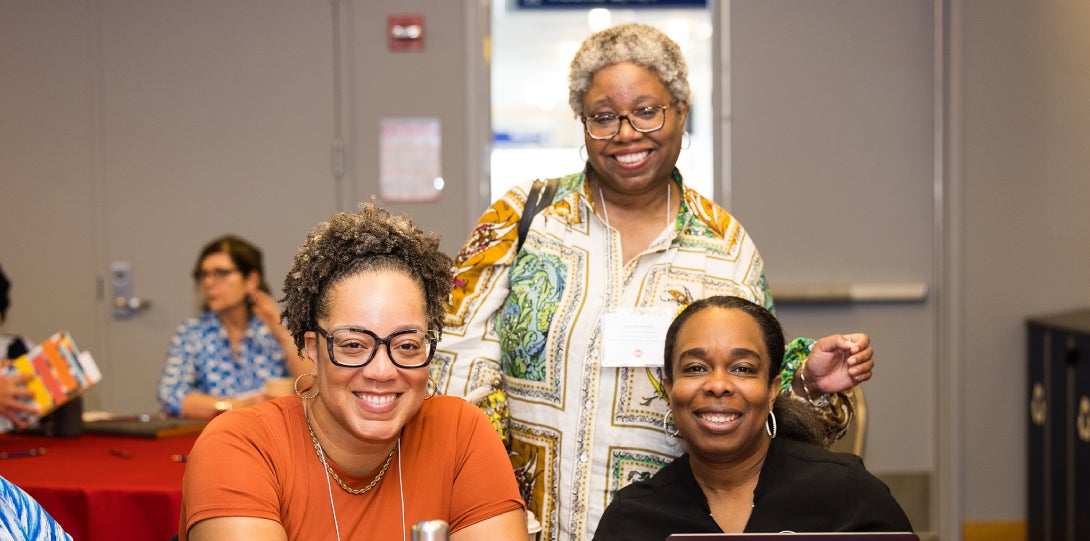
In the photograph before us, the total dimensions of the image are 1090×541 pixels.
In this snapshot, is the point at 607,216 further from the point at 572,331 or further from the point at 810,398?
the point at 810,398

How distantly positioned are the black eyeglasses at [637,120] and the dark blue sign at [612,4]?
10.8 feet

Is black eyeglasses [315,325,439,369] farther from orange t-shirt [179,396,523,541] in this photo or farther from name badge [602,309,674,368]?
name badge [602,309,674,368]

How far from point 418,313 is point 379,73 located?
3.43 metres

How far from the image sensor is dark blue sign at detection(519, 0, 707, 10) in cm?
525

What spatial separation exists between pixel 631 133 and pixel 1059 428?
3.06m

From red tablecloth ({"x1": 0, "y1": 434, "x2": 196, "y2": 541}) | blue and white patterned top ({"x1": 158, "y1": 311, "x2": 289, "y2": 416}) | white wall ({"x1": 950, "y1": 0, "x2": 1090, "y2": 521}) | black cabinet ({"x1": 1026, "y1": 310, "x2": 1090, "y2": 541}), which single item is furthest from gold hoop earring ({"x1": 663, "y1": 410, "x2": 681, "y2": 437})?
white wall ({"x1": 950, "y1": 0, "x2": 1090, "y2": 521})

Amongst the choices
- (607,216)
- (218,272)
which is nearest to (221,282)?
(218,272)

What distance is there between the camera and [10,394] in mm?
3115

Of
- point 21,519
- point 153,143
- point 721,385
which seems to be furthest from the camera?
A: point 153,143

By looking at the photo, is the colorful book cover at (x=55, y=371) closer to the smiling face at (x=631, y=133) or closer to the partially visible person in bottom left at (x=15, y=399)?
the partially visible person in bottom left at (x=15, y=399)

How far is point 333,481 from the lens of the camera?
5.55 ft

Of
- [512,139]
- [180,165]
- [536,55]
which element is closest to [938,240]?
[180,165]

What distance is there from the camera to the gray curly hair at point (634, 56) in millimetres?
2084

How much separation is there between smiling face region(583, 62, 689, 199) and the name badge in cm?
28
